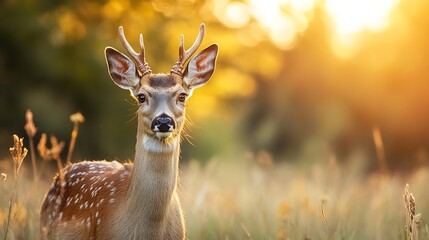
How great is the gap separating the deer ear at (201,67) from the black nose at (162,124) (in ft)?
2.82

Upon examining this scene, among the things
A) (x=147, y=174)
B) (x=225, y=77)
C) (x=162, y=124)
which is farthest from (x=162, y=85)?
(x=225, y=77)

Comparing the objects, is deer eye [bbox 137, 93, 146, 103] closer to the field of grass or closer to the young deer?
the young deer

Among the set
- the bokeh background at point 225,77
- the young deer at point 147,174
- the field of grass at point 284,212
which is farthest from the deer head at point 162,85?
the bokeh background at point 225,77

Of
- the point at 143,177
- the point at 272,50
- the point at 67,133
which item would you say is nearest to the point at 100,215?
the point at 143,177

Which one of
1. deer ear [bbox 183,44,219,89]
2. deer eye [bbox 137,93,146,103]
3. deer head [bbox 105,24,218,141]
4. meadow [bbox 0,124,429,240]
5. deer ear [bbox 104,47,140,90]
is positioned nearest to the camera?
deer head [bbox 105,24,218,141]

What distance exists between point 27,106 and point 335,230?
48.8 feet

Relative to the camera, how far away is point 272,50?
94.5 ft

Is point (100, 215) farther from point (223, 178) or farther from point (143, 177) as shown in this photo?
point (223, 178)

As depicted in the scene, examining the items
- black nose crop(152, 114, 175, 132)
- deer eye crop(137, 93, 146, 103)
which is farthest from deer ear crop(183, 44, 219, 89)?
black nose crop(152, 114, 175, 132)

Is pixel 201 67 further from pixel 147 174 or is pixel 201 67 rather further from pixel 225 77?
pixel 225 77

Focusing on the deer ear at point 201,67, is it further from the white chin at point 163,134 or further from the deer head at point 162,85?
the white chin at point 163,134

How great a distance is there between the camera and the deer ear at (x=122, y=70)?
6.36m

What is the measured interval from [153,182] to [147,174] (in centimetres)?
7

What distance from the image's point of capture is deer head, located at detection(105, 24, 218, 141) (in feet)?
18.8
